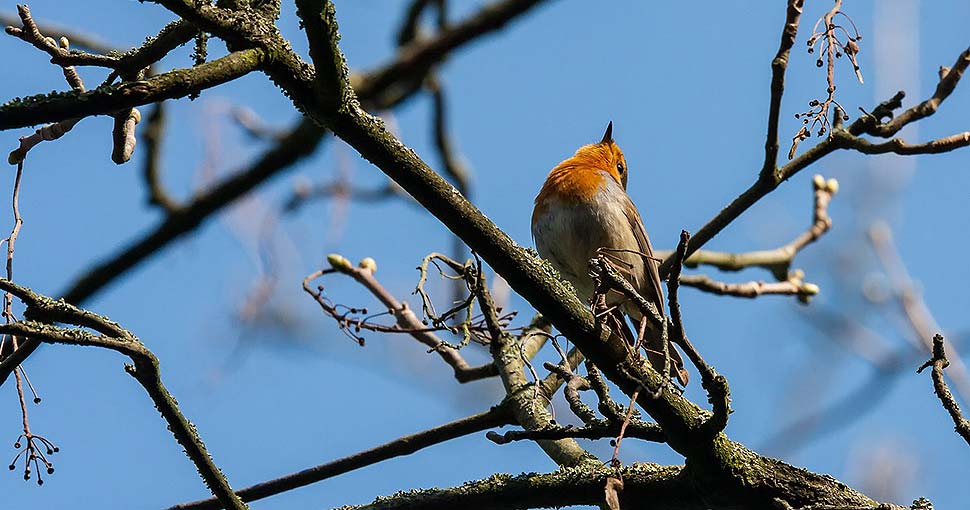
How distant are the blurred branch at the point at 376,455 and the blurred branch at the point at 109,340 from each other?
0.70 m

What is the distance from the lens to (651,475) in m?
2.78

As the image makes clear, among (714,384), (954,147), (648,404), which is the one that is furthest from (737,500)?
(954,147)

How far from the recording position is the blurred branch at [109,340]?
2.11m

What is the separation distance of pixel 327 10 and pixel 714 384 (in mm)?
1136

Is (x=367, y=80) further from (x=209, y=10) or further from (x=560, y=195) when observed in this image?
(x=209, y=10)

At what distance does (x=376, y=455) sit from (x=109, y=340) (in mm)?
1397

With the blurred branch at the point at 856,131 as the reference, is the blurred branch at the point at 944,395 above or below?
below

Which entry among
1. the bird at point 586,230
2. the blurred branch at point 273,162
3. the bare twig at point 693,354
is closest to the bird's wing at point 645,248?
the bird at point 586,230

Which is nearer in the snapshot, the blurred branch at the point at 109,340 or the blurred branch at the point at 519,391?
the blurred branch at the point at 109,340

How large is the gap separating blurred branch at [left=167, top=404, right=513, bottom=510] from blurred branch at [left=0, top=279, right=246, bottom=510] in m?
0.70

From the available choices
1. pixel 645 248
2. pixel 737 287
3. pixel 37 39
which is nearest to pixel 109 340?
pixel 37 39

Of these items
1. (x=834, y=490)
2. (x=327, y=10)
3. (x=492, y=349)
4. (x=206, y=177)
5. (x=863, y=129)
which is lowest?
(x=834, y=490)

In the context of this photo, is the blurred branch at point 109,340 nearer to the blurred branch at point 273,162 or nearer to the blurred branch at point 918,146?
the blurred branch at point 918,146

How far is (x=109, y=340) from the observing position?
2148 mm
